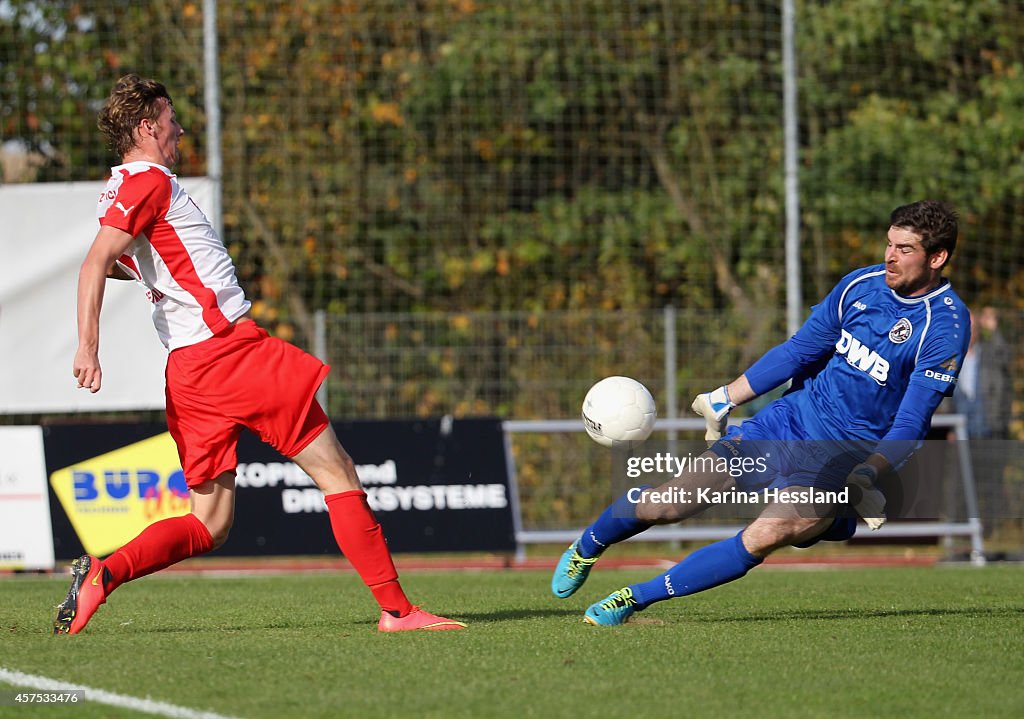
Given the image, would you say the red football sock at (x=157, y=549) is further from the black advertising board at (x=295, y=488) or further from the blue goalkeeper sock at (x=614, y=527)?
the black advertising board at (x=295, y=488)

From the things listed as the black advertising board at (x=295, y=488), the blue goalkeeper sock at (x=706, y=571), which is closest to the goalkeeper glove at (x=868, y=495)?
the blue goalkeeper sock at (x=706, y=571)

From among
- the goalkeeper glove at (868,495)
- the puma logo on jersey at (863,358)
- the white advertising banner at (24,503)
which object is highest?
the puma logo on jersey at (863,358)

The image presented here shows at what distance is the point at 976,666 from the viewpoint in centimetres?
529

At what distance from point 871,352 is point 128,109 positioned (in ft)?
10.6

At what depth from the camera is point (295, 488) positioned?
37.4 ft

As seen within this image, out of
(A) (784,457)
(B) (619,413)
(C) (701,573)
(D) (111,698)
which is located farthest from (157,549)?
(A) (784,457)

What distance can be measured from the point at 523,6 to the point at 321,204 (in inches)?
113

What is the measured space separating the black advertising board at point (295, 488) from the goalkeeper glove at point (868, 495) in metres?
5.89

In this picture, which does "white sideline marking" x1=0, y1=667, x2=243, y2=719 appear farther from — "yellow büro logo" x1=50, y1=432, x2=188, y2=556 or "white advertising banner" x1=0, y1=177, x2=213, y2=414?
"white advertising banner" x1=0, y1=177, x2=213, y2=414

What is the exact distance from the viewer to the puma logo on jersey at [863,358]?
6.24 m

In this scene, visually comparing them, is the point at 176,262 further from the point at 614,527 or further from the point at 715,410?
the point at 715,410

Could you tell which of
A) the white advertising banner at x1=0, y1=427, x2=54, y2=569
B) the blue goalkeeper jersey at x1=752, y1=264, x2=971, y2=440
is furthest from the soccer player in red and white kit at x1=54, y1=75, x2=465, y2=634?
the white advertising banner at x1=0, y1=427, x2=54, y2=569

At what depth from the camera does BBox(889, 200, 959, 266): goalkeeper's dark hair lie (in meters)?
6.12

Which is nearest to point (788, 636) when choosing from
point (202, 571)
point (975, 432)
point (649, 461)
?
point (649, 461)
